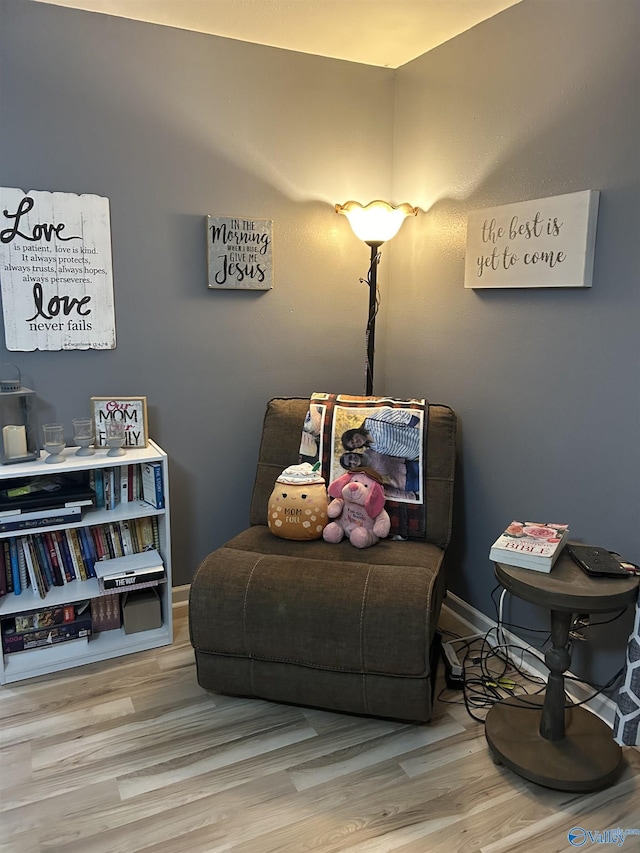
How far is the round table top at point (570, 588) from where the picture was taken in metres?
1.55

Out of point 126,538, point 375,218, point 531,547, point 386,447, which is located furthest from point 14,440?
point 531,547

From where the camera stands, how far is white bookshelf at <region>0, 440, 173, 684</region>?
212cm

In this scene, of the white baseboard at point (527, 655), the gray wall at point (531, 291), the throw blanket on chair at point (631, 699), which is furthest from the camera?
the white baseboard at point (527, 655)

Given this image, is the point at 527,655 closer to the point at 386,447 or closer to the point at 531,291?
the point at 386,447

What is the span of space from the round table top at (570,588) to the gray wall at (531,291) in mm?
280

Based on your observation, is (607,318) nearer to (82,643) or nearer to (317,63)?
(317,63)

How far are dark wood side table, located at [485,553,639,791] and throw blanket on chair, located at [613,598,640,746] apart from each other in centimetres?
7

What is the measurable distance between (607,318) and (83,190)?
1.83m

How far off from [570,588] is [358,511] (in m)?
0.80

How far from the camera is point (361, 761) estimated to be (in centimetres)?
180

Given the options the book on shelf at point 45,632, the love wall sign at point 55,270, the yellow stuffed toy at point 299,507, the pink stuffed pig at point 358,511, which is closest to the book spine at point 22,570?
the book on shelf at point 45,632

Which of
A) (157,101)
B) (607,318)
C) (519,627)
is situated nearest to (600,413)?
(607,318)

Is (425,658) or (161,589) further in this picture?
(161,589)

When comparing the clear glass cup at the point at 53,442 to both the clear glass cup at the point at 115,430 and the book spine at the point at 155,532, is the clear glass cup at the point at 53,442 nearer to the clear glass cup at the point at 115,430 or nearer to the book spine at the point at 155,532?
the clear glass cup at the point at 115,430
